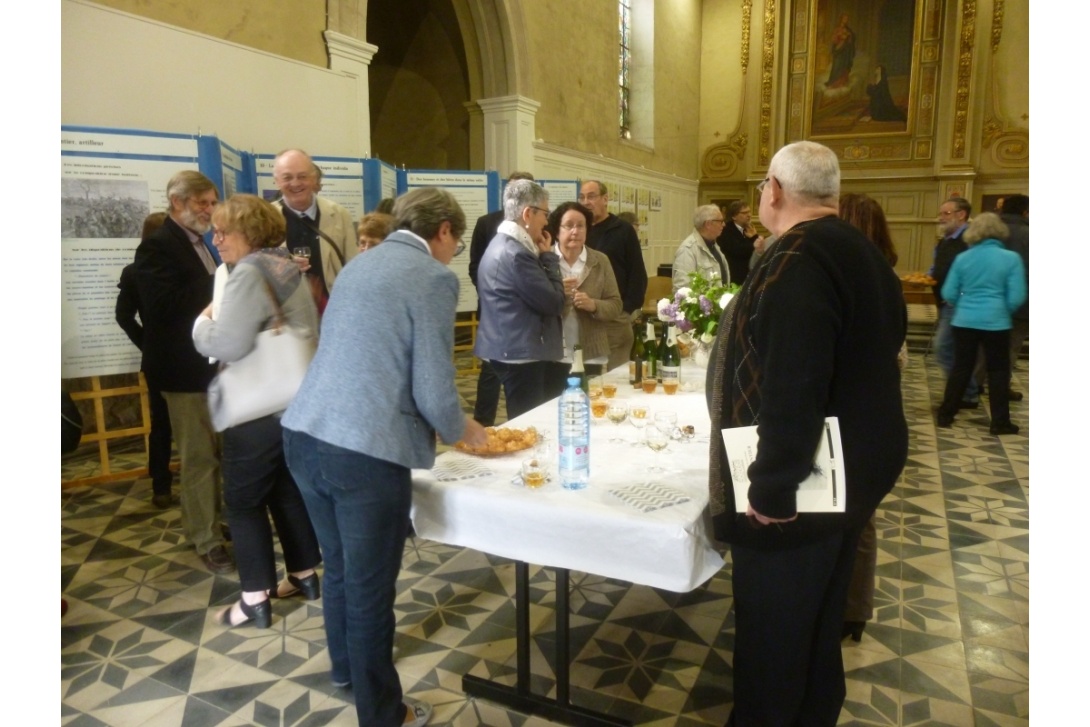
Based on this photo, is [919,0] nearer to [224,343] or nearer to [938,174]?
[938,174]

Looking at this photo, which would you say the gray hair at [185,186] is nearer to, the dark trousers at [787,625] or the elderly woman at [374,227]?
the elderly woman at [374,227]

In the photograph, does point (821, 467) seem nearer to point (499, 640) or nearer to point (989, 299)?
point (499, 640)

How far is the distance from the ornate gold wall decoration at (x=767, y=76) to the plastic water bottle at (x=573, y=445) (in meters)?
13.2

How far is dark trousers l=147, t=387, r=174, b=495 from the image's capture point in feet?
12.2

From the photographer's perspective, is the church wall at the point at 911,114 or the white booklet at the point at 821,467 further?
the church wall at the point at 911,114

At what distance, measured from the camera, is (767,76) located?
46.3 feet

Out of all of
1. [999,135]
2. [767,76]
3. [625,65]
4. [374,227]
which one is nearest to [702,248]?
[374,227]

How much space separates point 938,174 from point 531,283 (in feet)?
41.8

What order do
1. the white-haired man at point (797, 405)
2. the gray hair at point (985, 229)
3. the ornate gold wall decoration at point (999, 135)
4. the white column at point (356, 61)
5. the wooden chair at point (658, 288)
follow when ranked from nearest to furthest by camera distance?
the white-haired man at point (797, 405) < the gray hair at point (985, 229) < the white column at point (356, 61) < the wooden chair at point (658, 288) < the ornate gold wall decoration at point (999, 135)

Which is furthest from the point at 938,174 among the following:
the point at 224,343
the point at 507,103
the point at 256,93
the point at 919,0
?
the point at 224,343

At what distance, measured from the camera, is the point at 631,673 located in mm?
2357

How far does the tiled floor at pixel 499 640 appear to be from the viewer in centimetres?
220

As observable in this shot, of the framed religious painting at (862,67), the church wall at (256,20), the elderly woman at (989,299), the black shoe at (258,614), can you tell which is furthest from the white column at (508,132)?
the framed religious painting at (862,67)

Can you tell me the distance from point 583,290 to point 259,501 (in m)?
1.74
